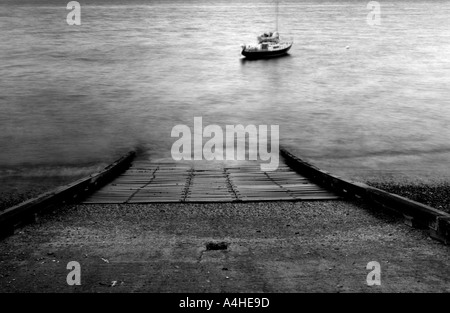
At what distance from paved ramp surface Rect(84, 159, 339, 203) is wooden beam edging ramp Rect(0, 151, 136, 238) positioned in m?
0.21

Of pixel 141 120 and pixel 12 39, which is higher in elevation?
pixel 12 39

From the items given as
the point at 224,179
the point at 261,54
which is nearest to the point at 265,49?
the point at 261,54

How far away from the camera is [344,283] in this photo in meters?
4.63

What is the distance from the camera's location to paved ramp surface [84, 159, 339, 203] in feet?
28.2

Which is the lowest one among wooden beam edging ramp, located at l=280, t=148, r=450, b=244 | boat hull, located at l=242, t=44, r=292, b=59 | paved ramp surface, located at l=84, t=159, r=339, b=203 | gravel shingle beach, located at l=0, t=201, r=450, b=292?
paved ramp surface, located at l=84, t=159, r=339, b=203

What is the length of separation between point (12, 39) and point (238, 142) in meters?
64.4

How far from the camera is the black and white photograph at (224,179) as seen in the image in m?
4.86

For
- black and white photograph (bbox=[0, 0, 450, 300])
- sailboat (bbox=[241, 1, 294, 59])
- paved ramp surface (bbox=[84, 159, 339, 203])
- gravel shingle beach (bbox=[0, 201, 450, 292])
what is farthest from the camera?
sailboat (bbox=[241, 1, 294, 59])

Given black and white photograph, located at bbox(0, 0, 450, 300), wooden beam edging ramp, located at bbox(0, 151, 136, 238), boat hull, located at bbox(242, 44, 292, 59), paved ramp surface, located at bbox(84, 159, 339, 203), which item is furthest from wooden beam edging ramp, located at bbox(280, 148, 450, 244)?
boat hull, located at bbox(242, 44, 292, 59)

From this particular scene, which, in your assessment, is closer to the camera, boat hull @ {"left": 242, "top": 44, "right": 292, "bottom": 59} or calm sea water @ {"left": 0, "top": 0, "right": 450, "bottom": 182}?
calm sea water @ {"left": 0, "top": 0, "right": 450, "bottom": 182}

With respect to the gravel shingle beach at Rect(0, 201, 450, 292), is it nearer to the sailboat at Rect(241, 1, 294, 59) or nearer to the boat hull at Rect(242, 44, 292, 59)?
the boat hull at Rect(242, 44, 292, 59)

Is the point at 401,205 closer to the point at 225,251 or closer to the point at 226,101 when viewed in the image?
the point at 225,251

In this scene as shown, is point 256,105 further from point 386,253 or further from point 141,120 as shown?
point 386,253

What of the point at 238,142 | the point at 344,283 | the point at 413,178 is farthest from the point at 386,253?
the point at 238,142
